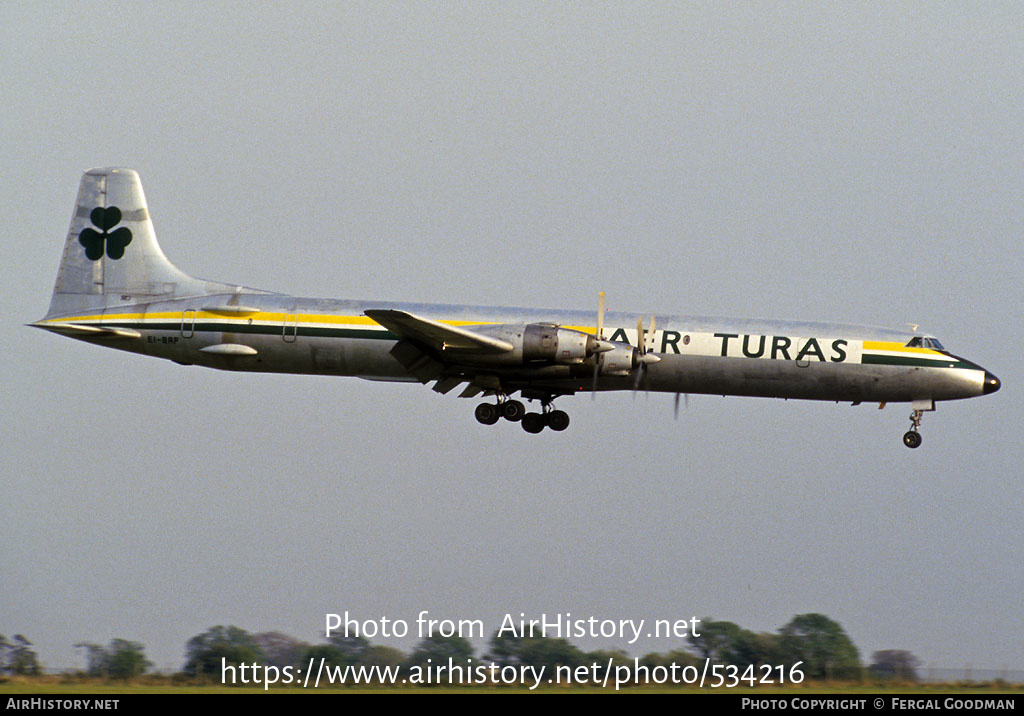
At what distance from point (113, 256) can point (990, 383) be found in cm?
2842

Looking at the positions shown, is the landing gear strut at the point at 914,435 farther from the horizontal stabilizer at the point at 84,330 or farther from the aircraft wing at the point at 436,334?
the horizontal stabilizer at the point at 84,330

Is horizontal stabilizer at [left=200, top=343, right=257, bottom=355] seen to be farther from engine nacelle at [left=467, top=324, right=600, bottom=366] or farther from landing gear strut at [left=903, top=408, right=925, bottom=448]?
landing gear strut at [left=903, top=408, right=925, bottom=448]

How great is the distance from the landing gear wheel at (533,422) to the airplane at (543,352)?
31 millimetres

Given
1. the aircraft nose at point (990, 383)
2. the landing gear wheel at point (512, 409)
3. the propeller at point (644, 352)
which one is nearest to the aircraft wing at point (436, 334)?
the landing gear wheel at point (512, 409)

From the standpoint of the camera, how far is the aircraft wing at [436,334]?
35.5 metres

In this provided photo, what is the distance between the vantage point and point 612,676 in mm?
33438

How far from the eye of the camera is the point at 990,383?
1508 inches

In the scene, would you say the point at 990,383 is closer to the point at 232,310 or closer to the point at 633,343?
the point at 633,343

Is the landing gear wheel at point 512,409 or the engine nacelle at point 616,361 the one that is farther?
the landing gear wheel at point 512,409

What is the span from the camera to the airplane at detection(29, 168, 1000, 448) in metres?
37.0

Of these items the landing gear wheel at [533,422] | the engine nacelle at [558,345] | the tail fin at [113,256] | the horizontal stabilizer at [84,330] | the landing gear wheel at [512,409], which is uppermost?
the tail fin at [113,256]

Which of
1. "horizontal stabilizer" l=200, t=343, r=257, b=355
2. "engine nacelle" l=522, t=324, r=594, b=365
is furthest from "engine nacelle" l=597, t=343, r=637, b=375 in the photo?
"horizontal stabilizer" l=200, t=343, r=257, b=355

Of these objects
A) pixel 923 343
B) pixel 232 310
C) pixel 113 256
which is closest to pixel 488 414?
pixel 232 310

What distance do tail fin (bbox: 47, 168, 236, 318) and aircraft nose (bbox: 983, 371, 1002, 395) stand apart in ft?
76.5
